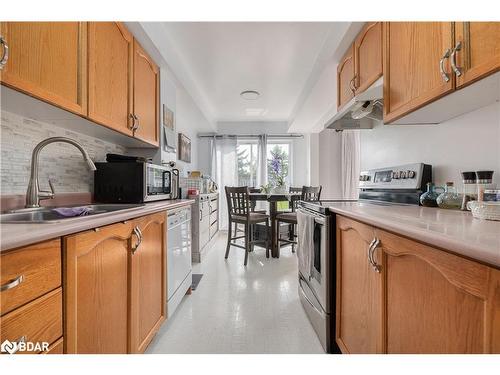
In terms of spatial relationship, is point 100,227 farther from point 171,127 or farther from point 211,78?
point 211,78

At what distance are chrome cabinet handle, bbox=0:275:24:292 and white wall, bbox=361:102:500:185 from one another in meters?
1.83

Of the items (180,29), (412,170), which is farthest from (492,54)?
(180,29)

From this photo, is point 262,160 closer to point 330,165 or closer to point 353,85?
point 330,165

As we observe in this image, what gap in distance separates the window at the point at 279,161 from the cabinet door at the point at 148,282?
4.02 meters

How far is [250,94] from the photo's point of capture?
381 centimetres

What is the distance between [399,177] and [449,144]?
380 millimetres

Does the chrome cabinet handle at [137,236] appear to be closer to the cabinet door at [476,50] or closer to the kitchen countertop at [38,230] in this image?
the kitchen countertop at [38,230]

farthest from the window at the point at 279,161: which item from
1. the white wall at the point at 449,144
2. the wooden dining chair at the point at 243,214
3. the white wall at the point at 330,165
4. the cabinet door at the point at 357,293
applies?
the cabinet door at the point at 357,293

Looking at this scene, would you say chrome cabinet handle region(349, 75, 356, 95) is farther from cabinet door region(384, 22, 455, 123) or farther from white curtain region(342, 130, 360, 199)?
white curtain region(342, 130, 360, 199)

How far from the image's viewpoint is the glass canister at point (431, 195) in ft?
4.71

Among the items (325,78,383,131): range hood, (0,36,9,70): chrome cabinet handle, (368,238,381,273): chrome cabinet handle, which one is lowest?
(368,238,381,273): chrome cabinet handle

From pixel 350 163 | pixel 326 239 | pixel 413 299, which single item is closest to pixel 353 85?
pixel 326 239

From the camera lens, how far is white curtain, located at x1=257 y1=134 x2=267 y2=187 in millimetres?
5281

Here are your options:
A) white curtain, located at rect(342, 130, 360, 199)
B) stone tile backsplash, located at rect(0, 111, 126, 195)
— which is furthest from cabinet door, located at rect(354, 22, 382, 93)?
white curtain, located at rect(342, 130, 360, 199)
